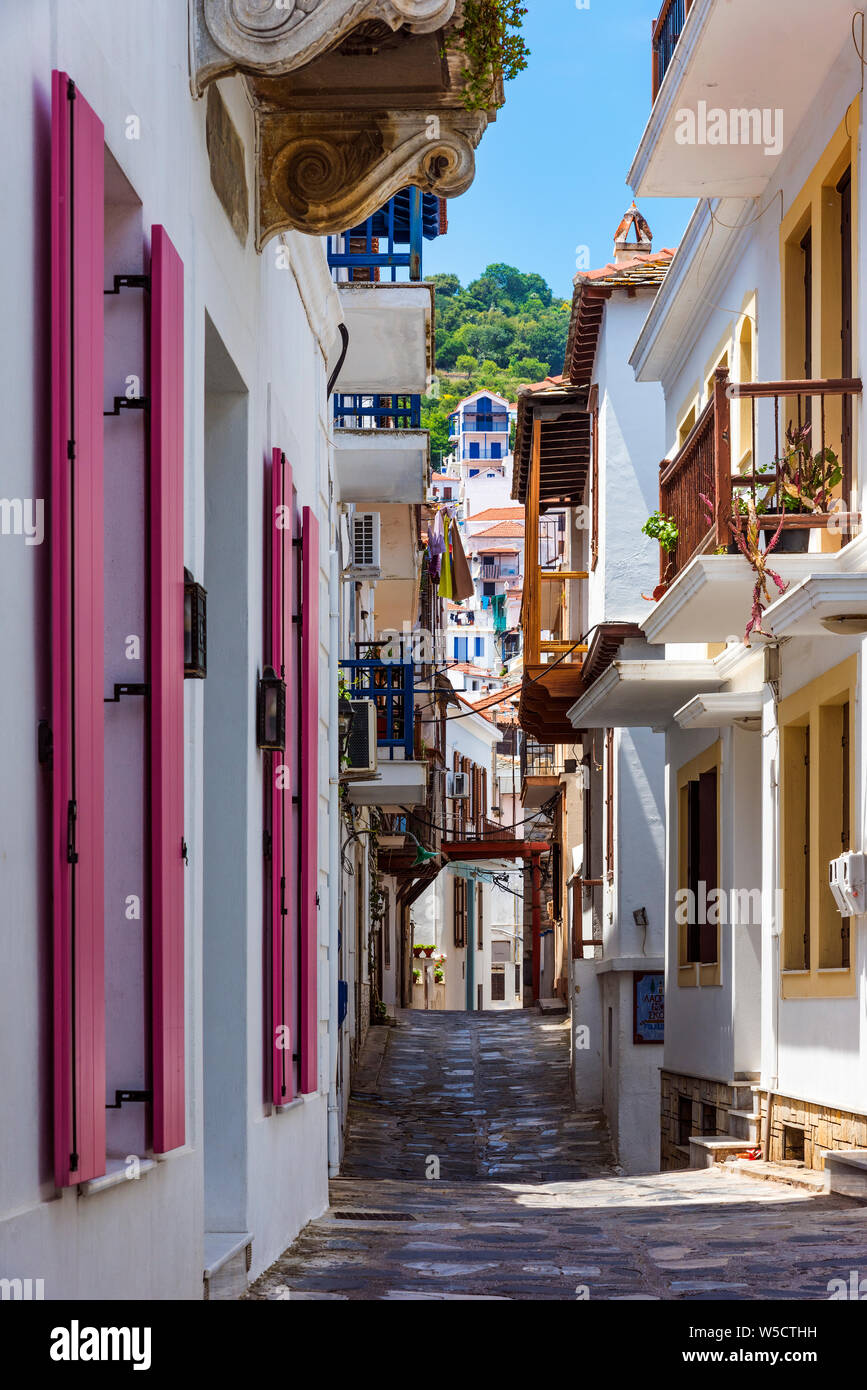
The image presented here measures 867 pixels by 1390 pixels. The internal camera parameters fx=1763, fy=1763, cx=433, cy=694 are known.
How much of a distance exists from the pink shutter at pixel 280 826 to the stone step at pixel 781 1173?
3609 mm

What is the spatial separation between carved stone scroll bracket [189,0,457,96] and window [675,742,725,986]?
385 inches

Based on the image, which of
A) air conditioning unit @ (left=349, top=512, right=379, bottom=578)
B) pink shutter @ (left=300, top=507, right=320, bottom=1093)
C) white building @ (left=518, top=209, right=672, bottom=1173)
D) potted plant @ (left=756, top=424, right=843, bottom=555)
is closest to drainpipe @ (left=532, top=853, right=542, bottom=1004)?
white building @ (left=518, top=209, right=672, bottom=1173)

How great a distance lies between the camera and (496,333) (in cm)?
12938

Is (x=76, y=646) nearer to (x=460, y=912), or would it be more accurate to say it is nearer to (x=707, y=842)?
(x=707, y=842)

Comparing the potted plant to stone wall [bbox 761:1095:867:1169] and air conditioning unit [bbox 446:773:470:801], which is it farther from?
air conditioning unit [bbox 446:773:470:801]

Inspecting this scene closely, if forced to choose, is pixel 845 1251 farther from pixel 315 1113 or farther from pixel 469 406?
pixel 469 406

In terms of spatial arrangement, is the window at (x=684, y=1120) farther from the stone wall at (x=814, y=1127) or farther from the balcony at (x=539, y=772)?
the balcony at (x=539, y=772)

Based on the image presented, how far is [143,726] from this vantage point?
5.03m

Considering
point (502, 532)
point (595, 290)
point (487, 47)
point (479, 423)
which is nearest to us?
point (487, 47)

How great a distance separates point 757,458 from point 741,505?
2486mm

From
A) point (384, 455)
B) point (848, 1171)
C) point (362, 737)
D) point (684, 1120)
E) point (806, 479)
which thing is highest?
point (384, 455)

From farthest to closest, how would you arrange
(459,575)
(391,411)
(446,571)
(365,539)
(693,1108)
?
(459,575) < (446,571) < (365,539) < (391,411) < (693,1108)

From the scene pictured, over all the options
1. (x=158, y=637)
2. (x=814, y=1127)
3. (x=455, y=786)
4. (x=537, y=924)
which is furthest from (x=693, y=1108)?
(x=455, y=786)

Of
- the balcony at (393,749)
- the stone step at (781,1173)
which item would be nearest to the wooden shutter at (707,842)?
the stone step at (781,1173)
